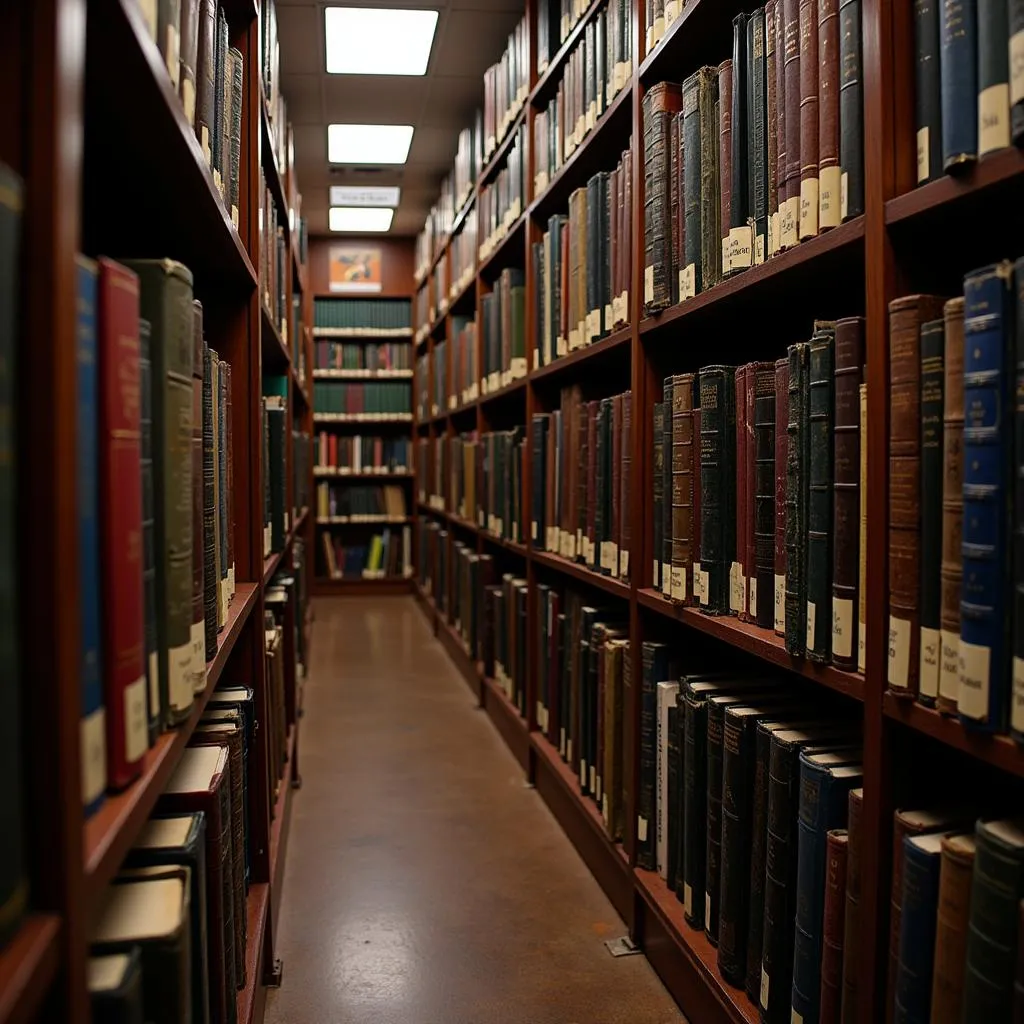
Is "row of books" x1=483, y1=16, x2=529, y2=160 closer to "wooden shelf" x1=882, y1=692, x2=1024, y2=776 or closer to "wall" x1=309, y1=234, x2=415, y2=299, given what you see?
"wooden shelf" x1=882, y1=692, x2=1024, y2=776

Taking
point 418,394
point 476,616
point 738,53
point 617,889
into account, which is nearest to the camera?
point 738,53

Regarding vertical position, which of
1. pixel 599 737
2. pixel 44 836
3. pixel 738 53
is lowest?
pixel 599 737

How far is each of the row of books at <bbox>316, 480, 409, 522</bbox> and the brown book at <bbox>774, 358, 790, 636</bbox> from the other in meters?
5.23

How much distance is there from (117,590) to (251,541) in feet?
3.31

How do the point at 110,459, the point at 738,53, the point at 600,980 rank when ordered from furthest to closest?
the point at 600,980 < the point at 738,53 < the point at 110,459

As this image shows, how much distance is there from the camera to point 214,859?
0.95 metres

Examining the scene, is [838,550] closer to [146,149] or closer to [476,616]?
[146,149]

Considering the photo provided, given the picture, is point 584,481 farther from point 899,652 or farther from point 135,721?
point 135,721

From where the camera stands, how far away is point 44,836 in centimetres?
52

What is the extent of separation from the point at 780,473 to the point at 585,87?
52.4 inches

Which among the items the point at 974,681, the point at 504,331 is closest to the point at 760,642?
the point at 974,681

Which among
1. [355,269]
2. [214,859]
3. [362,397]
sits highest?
[355,269]

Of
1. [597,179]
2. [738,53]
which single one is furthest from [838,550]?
[597,179]

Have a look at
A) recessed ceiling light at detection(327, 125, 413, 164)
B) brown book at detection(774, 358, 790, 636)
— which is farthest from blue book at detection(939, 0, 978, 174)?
recessed ceiling light at detection(327, 125, 413, 164)
